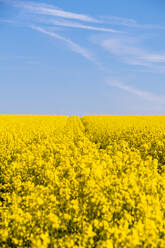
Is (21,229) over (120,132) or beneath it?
beneath

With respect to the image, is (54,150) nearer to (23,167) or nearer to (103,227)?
(23,167)

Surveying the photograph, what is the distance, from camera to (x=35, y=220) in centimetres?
597

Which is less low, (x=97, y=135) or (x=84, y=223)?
(x=97, y=135)

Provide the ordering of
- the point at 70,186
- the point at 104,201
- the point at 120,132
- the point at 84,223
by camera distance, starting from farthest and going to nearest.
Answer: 1. the point at 120,132
2. the point at 70,186
3. the point at 104,201
4. the point at 84,223

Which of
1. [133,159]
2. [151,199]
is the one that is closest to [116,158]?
[133,159]

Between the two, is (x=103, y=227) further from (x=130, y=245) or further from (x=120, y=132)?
(x=120, y=132)

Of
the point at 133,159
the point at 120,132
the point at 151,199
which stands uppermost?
the point at 120,132

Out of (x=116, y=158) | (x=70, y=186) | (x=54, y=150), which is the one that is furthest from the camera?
(x=54, y=150)

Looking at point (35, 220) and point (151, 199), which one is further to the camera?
point (151, 199)

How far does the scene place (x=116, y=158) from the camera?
33.0 feet

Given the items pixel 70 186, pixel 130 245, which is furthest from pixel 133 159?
pixel 130 245

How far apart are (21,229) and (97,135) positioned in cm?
1261

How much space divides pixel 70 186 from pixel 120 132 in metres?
10.4

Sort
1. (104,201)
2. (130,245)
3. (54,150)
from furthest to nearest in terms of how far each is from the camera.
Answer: (54,150), (104,201), (130,245)
